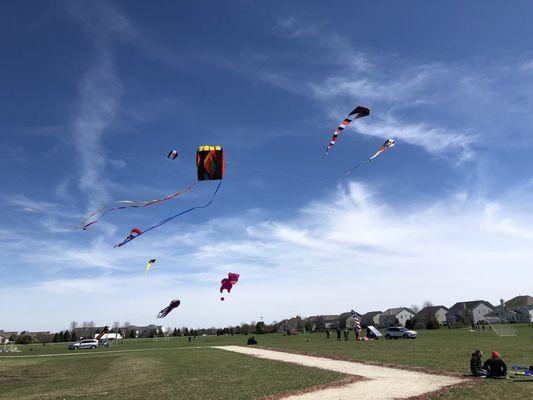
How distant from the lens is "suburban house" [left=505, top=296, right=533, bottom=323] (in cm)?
11203

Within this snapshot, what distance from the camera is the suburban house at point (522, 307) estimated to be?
112025 millimetres

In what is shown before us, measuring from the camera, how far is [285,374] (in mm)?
20562

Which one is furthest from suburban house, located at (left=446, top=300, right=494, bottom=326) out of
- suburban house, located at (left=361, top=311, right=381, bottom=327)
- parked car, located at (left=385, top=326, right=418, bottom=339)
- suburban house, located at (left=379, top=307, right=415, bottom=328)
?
parked car, located at (left=385, top=326, right=418, bottom=339)

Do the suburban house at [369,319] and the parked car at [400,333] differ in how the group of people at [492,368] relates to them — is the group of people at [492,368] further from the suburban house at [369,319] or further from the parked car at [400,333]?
the suburban house at [369,319]

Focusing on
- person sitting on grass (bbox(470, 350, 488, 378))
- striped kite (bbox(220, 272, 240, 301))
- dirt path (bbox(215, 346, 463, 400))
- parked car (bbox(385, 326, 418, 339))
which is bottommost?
dirt path (bbox(215, 346, 463, 400))

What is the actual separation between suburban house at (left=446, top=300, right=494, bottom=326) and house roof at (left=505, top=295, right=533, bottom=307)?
6379 mm

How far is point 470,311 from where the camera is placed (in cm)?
12575

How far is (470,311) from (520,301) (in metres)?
13.8

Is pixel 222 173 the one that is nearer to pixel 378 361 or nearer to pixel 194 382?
pixel 194 382

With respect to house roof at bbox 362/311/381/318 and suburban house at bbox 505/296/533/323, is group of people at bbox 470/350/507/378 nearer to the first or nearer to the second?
suburban house at bbox 505/296/533/323

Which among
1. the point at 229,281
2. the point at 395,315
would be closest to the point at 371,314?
the point at 395,315

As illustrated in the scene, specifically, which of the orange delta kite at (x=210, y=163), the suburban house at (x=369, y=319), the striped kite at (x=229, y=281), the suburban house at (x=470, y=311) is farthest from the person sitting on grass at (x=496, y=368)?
the suburban house at (x=369, y=319)

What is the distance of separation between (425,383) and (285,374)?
7.29 metres

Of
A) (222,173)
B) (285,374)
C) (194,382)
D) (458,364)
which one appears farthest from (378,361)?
(222,173)
